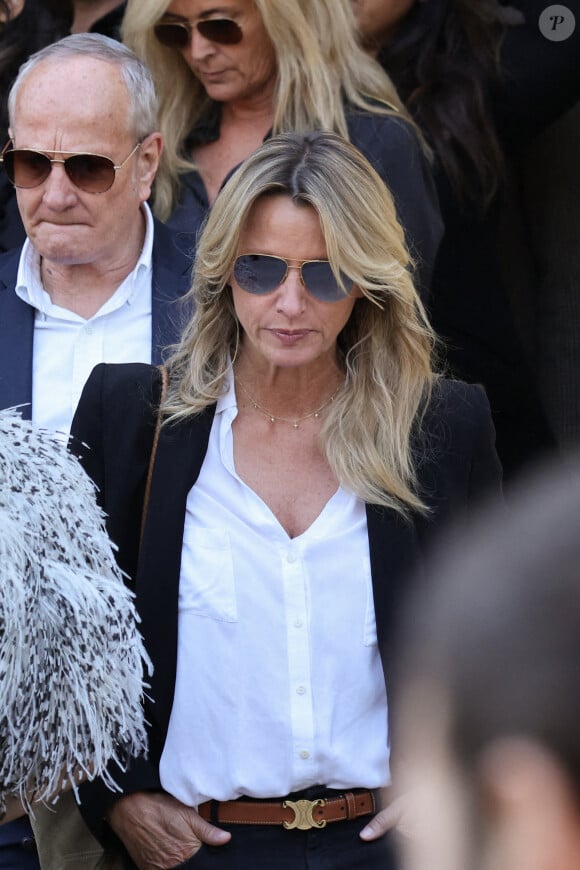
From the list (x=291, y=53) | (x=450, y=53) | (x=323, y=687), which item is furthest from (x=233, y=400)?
(x=450, y=53)

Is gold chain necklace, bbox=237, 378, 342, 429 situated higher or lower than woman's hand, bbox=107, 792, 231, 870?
higher

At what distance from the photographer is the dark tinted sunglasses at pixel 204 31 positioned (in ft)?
12.1

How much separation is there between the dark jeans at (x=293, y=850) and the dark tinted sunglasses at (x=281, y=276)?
957mm

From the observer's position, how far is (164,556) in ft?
8.61

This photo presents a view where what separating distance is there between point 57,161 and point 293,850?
1.52 meters

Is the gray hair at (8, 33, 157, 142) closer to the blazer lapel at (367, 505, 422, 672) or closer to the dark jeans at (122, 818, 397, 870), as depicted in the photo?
the blazer lapel at (367, 505, 422, 672)

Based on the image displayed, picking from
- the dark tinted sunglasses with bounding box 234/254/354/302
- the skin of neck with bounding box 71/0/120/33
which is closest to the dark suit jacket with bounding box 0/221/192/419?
the dark tinted sunglasses with bounding box 234/254/354/302

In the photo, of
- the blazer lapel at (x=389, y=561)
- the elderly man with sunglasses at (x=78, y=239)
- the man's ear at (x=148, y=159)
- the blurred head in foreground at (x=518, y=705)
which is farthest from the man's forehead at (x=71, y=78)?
the blurred head in foreground at (x=518, y=705)

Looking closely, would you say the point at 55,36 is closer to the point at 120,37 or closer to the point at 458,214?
the point at 120,37

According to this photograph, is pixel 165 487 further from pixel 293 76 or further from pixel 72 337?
pixel 293 76

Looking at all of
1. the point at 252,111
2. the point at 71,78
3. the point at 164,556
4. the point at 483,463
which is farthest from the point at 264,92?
the point at 164,556

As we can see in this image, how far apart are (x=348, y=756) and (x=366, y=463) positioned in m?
0.53

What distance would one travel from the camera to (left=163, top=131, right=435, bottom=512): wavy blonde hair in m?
2.74

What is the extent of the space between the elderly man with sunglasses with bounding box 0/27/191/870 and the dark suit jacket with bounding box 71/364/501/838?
351 millimetres
